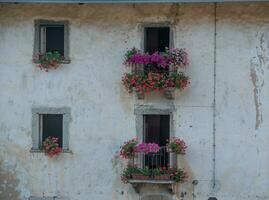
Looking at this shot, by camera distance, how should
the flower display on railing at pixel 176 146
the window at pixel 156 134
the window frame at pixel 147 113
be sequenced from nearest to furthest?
the flower display on railing at pixel 176 146 → the window frame at pixel 147 113 → the window at pixel 156 134

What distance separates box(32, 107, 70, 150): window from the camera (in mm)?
20453

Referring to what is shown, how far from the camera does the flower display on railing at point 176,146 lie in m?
19.6

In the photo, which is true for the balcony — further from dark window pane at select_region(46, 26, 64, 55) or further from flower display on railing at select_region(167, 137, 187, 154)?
dark window pane at select_region(46, 26, 64, 55)

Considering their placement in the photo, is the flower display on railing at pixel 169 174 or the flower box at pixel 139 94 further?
the flower box at pixel 139 94

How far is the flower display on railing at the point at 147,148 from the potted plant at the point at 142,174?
53cm

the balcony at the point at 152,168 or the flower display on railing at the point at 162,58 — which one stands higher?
the flower display on railing at the point at 162,58

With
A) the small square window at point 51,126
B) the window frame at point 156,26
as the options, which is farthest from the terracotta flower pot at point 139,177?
the window frame at point 156,26

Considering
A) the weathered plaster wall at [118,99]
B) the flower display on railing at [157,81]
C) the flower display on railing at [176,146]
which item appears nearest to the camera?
the flower display on railing at [157,81]

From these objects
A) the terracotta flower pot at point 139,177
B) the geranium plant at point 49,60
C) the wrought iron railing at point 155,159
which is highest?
the geranium plant at point 49,60

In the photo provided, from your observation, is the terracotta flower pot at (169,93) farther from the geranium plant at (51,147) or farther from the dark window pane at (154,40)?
the geranium plant at (51,147)

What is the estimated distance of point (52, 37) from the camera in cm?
2081

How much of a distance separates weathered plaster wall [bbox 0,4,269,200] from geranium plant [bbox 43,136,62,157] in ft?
0.98

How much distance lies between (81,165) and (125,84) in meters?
2.84

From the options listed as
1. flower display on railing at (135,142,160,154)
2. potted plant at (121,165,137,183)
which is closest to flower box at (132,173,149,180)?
potted plant at (121,165,137,183)
